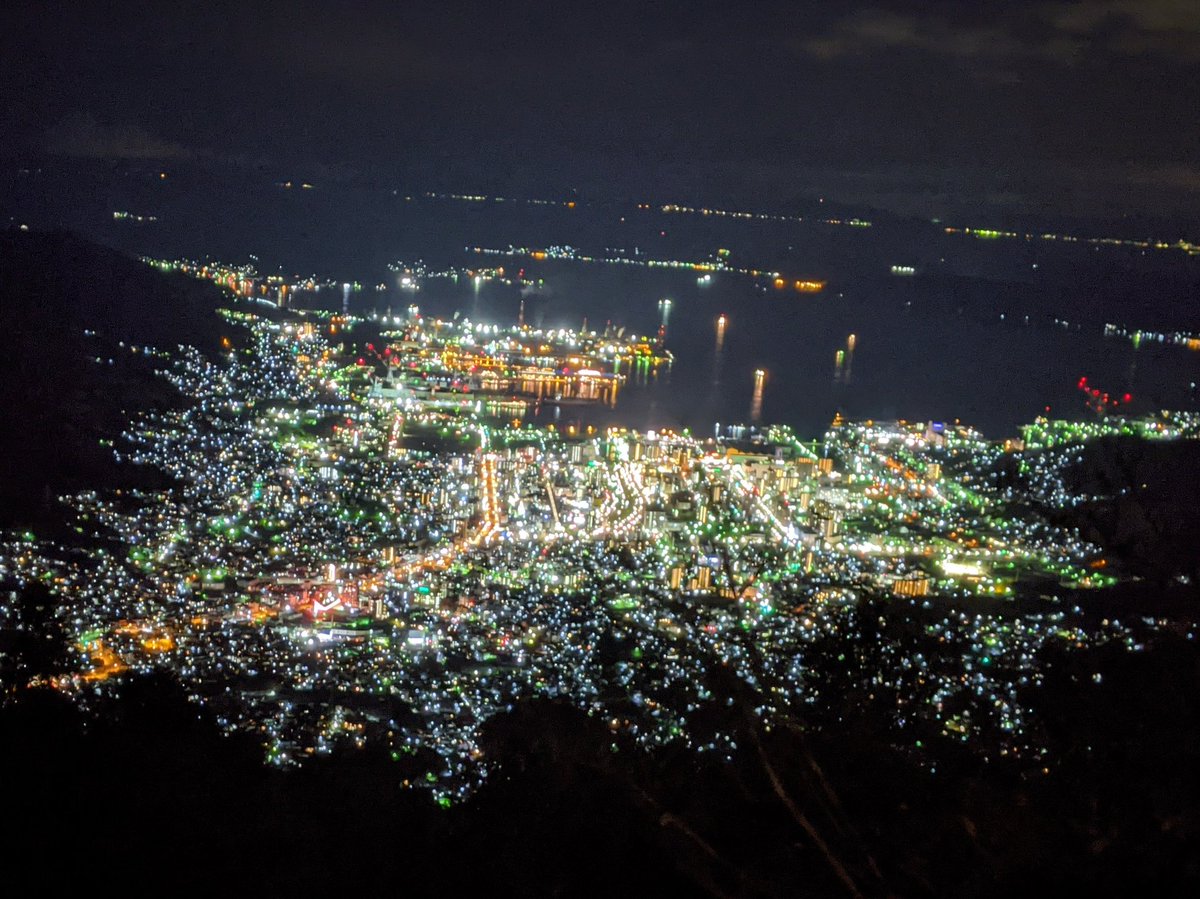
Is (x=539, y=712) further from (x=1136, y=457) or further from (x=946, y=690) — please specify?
(x=1136, y=457)

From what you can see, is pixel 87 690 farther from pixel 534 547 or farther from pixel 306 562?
pixel 534 547

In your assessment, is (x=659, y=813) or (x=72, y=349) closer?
(x=659, y=813)

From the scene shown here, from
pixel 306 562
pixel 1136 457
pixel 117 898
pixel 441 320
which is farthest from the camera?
pixel 441 320

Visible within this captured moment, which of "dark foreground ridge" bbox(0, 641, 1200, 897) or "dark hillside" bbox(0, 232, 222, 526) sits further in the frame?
"dark hillside" bbox(0, 232, 222, 526)

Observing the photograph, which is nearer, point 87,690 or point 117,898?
point 117,898

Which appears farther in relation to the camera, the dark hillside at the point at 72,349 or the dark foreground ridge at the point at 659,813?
the dark hillside at the point at 72,349

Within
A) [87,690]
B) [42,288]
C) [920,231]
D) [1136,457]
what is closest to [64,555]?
[87,690]

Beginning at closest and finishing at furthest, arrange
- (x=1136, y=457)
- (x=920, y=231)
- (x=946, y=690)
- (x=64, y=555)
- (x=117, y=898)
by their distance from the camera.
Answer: (x=117, y=898), (x=1136, y=457), (x=946, y=690), (x=64, y=555), (x=920, y=231)

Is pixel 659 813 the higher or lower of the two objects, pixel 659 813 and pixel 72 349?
the higher

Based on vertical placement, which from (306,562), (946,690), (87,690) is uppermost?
(946,690)

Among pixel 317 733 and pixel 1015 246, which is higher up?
pixel 1015 246
